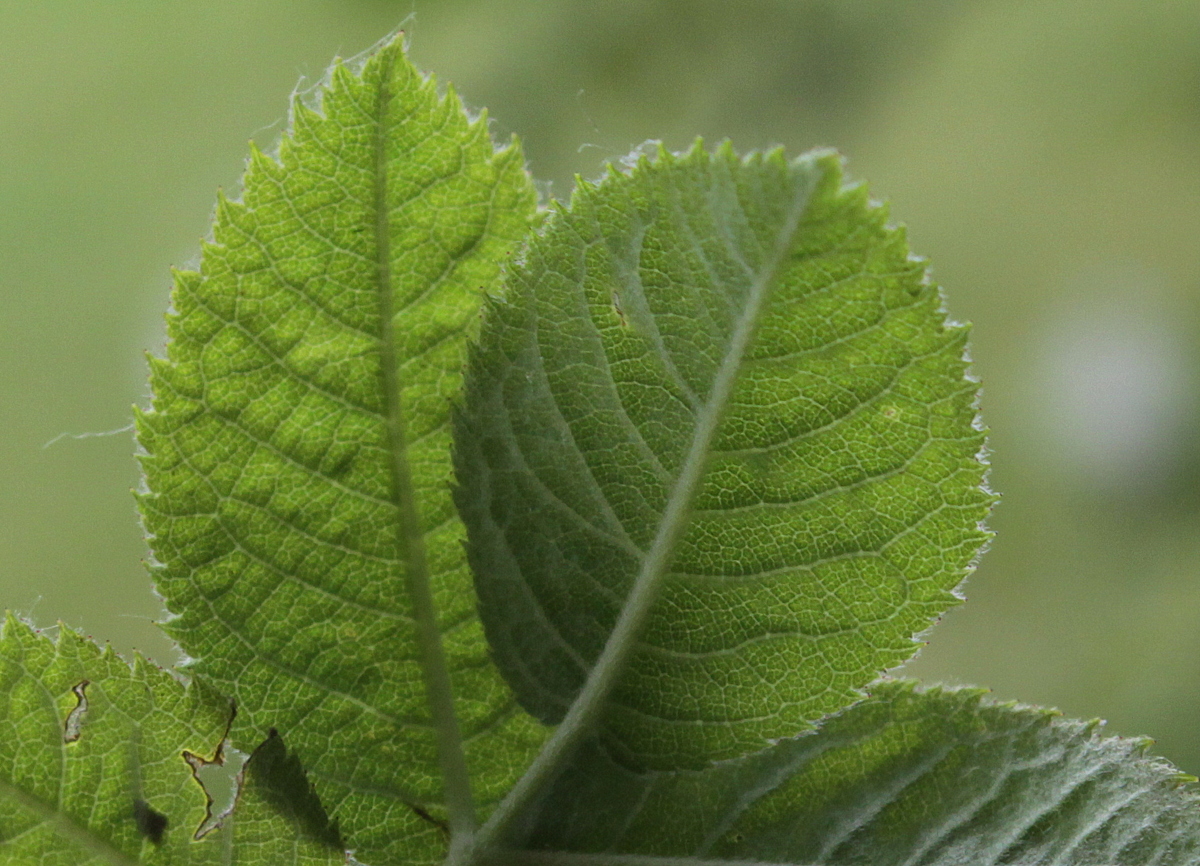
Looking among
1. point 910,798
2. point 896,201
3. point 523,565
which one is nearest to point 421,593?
point 523,565

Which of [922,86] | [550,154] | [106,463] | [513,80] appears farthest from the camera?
[922,86]

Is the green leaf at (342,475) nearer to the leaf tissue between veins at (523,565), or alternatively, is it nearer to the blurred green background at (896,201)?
the leaf tissue between veins at (523,565)

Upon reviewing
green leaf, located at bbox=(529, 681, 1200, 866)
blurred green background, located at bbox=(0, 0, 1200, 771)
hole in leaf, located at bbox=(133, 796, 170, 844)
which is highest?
blurred green background, located at bbox=(0, 0, 1200, 771)

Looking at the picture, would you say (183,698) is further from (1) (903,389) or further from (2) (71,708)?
(1) (903,389)

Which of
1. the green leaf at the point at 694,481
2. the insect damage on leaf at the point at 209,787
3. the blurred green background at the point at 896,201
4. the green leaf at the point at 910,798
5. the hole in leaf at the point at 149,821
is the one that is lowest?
the hole in leaf at the point at 149,821

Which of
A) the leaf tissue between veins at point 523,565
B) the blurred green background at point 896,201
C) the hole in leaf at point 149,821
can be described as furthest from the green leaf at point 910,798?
the blurred green background at point 896,201

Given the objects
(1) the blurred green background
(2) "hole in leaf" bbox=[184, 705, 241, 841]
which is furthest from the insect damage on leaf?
(1) the blurred green background

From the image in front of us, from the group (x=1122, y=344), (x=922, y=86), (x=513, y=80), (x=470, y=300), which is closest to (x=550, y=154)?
(x=513, y=80)

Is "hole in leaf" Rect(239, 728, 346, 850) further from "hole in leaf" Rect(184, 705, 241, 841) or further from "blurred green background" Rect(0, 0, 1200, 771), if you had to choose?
"blurred green background" Rect(0, 0, 1200, 771)
